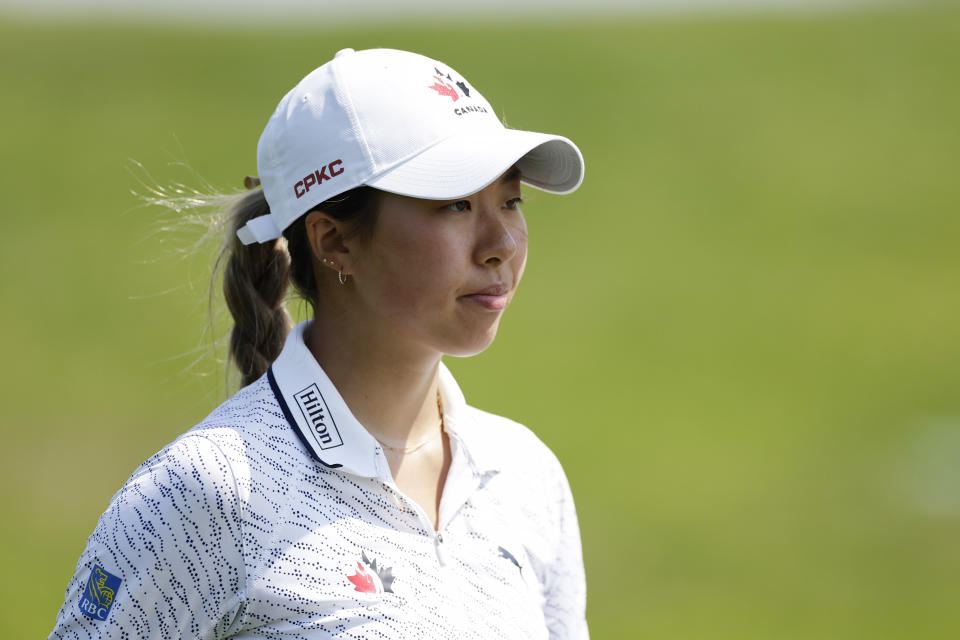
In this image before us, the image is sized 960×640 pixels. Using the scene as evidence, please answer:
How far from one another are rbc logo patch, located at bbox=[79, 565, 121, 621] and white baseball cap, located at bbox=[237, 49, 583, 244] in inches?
27.3

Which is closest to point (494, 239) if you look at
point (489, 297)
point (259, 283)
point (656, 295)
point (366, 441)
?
point (489, 297)

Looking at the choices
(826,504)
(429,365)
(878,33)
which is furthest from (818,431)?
(878,33)

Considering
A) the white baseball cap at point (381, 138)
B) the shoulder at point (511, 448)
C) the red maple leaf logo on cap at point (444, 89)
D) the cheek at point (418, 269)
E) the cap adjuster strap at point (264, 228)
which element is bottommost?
the shoulder at point (511, 448)

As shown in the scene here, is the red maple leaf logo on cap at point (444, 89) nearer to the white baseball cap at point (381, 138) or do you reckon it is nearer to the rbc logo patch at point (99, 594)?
the white baseball cap at point (381, 138)

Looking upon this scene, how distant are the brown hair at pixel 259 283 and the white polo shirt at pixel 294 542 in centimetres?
21

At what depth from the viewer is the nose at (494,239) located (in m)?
2.07

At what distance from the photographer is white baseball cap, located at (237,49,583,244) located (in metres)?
2.02

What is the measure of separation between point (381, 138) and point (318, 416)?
19.6 inches

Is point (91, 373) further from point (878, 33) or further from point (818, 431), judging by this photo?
point (878, 33)

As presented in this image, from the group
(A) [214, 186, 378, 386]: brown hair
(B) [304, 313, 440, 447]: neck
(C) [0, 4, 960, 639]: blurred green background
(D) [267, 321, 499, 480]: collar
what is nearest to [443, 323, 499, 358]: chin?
(B) [304, 313, 440, 447]: neck

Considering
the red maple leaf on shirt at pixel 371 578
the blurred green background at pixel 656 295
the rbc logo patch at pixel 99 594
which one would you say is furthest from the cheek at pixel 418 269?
the blurred green background at pixel 656 295

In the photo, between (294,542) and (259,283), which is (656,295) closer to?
(259,283)

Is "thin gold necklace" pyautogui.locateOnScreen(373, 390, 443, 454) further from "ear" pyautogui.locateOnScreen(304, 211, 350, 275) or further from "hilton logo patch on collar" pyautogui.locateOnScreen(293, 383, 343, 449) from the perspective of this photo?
"ear" pyautogui.locateOnScreen(304, 211, 350, 275)

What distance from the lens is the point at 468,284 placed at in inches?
81.4
